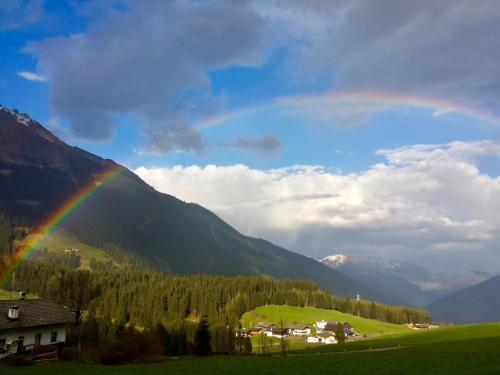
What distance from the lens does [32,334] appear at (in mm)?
63062

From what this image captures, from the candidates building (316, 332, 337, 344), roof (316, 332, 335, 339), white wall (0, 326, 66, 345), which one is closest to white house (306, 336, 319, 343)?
building (316, 332, 337, 344)

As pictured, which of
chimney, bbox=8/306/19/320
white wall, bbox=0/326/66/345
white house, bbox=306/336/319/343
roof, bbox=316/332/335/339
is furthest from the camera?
roof, bbox=316/332/335/339

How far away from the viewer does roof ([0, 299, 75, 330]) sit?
5990 cm

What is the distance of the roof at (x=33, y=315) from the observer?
59.9 meters

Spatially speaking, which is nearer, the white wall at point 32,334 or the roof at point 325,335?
the white wall at point 32,334

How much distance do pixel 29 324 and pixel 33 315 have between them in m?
3.45

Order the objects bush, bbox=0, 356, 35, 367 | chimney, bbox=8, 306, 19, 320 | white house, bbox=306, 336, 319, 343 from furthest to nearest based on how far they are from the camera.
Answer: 1. white house, bbox=306, 336, 319, 343
2. chimney, bbox=8, 306, 19, 320
3. bush, bbox=0, 356, 35, 367

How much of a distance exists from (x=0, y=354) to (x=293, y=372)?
3813 cm

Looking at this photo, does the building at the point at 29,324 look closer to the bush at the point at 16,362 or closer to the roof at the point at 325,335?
the bush at the point at 16,362

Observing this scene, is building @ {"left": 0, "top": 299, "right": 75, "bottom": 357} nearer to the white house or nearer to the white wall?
the white wall

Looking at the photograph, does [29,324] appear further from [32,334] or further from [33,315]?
[33,315]

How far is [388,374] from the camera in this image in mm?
37719

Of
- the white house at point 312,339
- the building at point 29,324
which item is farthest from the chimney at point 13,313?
the white house at point 312,339

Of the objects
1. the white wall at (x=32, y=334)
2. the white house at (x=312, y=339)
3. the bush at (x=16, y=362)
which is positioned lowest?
the white house at (x=312, y=339)
